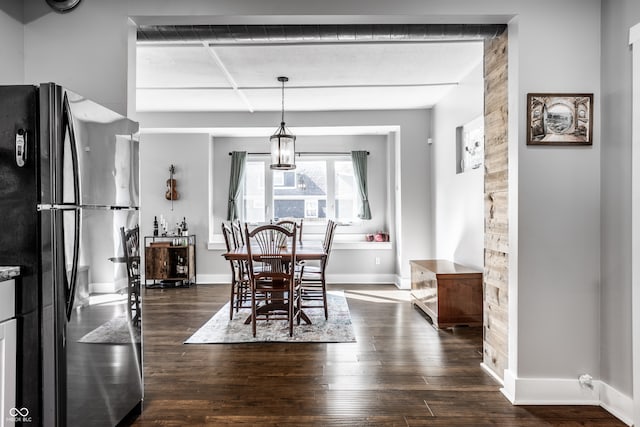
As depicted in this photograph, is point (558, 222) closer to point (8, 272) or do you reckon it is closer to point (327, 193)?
point (8, 272)

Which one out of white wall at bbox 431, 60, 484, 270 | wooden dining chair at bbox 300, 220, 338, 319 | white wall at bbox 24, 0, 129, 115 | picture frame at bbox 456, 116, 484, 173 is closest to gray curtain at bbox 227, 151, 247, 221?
wooden dining chair at bbox 300, 220, 338, 319

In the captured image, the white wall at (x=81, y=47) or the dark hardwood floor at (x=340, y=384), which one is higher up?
the white wall at (x=81, y=47)

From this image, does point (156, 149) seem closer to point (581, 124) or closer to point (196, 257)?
point (196, 257)

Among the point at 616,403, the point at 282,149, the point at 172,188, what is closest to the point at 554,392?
the point at 616,403

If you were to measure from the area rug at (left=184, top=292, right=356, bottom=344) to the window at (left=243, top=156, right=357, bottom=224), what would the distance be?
8.87 feet

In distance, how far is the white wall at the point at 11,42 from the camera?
7.84ft

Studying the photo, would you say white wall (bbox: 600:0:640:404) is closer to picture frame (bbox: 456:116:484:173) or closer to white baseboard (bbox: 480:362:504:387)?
white baseboard (bbox: 480:362:504:387)

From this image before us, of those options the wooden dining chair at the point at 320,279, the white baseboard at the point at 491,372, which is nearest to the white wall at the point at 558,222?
the white baseboard at the point at 491,372

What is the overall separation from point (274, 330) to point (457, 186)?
8.68ft

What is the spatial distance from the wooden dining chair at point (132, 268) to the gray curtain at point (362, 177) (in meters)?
4.93

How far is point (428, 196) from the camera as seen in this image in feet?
20.1

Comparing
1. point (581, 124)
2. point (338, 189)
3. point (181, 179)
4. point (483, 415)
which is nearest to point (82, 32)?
point (581, 124)

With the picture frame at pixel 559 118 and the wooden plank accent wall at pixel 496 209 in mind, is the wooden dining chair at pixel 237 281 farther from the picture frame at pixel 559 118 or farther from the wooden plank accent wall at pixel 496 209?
the picture frame at pixel 559 118

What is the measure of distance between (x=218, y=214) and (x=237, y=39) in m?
4.68
